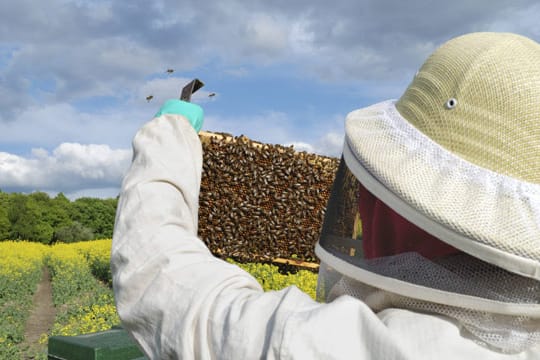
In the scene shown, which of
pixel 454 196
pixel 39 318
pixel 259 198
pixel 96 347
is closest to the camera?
pixel 454 196

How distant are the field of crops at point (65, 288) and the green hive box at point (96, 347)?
3.72 metres

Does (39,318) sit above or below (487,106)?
below

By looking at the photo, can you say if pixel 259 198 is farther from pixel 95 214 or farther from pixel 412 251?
pixel 95 214

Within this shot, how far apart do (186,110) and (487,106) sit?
832 mm

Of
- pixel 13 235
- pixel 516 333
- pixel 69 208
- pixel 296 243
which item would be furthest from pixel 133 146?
pixel 69 208

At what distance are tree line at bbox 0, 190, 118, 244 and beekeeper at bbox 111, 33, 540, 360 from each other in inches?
802

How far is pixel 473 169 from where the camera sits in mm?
1010

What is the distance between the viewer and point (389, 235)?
3.80 ft

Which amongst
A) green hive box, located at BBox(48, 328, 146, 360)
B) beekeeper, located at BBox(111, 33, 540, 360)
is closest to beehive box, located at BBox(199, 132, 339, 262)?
green hive box, located at BBox(48, 328, 146, 360)

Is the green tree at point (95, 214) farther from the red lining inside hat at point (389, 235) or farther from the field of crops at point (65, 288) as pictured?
the red lining inside hat at point (389, 235)

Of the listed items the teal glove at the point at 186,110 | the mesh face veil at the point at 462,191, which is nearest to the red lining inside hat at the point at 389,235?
the mesh face veil at the point at 462,191

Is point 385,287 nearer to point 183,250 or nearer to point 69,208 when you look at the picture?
point 183,250

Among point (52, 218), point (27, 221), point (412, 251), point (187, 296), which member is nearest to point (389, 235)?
point (412, 251)

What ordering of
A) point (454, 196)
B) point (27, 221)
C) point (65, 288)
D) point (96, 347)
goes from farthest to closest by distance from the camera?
point (27, 221) < point (65, 288) < point (96, 347) < point (454, 196)
